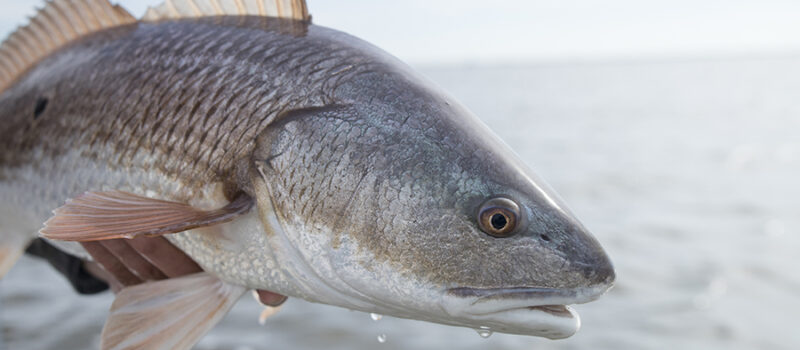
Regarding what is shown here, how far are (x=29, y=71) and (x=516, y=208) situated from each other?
7.64ft

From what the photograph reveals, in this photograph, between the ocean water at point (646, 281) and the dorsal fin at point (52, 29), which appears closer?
the dorsal fin at point (52, 29)

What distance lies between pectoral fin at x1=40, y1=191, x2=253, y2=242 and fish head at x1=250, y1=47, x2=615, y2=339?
0.60 ft

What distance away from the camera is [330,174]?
192cm

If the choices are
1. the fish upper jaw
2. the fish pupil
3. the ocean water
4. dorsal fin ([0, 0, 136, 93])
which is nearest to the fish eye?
the fish pupil

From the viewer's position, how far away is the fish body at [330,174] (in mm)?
1804

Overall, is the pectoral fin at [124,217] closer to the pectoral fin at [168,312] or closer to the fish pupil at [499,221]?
the pectoral fin at [168,312]

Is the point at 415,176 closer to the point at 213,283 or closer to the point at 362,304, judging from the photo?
the point at 362,304

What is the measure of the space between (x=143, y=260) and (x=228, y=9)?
3.16 ft

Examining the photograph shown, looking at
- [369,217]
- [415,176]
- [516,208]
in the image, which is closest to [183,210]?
[369,217]

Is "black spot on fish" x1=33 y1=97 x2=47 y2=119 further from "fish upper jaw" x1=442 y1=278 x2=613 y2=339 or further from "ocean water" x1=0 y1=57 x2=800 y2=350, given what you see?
"ocean water" x1=0 y1=57 x2=800 y2=350

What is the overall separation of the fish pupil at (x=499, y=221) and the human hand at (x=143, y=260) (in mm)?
932

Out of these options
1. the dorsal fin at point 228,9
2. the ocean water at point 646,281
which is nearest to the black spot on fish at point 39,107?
the dorsal fin at point 228,9

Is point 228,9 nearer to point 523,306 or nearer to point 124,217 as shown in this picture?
point 124,217

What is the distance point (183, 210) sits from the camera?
2000 mm
